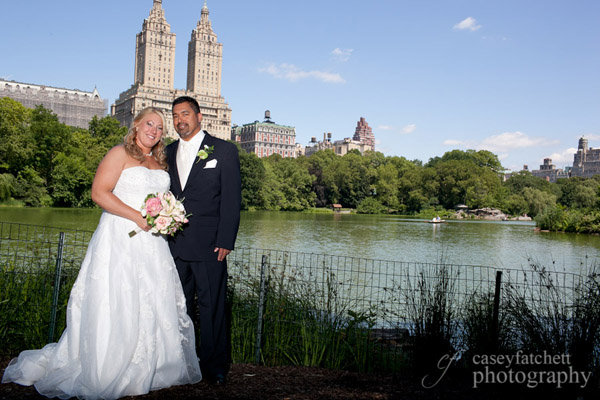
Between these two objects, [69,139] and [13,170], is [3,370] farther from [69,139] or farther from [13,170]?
[69,139]

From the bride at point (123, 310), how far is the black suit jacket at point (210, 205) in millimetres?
167

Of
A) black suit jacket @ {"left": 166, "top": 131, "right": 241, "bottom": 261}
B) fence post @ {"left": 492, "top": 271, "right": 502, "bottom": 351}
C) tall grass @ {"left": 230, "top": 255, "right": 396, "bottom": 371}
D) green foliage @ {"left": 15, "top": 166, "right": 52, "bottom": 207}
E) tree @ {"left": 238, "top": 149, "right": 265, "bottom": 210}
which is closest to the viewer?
black suit jacket @ {"left": 166, "top": 131, "right": 241, "bottom": 261}

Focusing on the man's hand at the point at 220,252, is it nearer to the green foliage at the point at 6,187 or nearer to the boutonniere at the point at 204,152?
the boutonniere at the point at 204,152

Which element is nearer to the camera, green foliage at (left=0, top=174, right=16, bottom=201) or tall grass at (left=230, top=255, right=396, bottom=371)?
tall grass at (left=230, top=255, right=396, bottom=371)

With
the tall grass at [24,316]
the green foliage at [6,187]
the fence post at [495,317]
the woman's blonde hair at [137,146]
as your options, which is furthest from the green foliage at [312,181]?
the woman's blonde hair at [137,146]

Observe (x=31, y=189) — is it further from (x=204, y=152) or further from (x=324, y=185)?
(x=324, y=185)

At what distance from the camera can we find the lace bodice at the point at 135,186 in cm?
330

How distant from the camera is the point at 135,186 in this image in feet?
10.9

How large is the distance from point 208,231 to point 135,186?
58cm

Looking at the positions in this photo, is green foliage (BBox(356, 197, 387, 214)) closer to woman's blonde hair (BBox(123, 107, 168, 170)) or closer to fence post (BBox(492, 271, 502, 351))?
fence post (BBox(492, 271, 502, 351))

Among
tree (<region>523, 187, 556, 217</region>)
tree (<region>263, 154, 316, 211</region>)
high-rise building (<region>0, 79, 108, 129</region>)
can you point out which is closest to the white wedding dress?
tree (<region>263, 154, 316, 211</region>)

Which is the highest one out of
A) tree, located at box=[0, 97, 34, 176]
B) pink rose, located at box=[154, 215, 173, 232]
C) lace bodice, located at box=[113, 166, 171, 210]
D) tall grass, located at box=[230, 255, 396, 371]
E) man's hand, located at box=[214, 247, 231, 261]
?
tree, located at box=[0, 97, 34, 176]

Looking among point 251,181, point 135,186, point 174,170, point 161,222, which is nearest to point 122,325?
point 161,222

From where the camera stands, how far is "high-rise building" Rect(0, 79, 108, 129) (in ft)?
289
